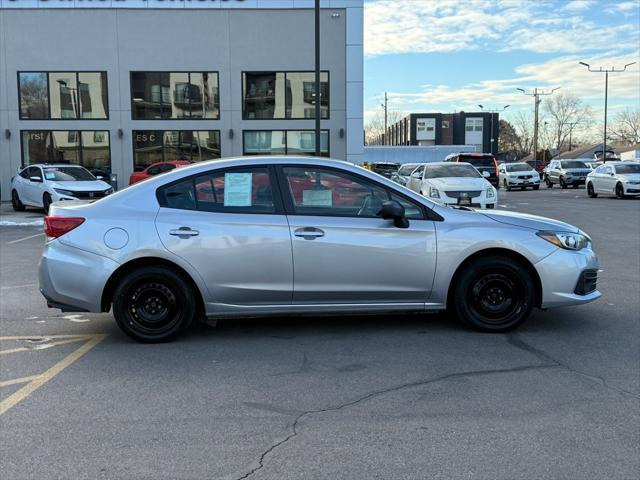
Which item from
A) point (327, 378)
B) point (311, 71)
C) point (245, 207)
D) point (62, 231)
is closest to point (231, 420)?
point (327, 378)

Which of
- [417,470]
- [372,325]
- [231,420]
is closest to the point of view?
[417,470]

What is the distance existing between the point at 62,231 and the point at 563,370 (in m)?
4.33

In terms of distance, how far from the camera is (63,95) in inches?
1070

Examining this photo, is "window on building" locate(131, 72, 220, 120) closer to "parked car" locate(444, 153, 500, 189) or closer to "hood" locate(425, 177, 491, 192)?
"parked car" locate(444, 153, 500, 189)

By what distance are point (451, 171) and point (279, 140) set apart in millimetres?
11865

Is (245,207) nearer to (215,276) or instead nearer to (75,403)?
(215,276)

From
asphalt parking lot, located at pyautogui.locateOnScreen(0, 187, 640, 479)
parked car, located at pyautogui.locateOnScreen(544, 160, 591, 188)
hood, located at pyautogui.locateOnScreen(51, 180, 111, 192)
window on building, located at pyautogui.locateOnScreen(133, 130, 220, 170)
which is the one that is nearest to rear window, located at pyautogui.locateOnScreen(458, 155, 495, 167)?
window on building, located at pyautogui.locateOnScreen(133, 130, 220, 170)

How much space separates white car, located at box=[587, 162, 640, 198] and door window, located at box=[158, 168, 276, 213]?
23.4 meters

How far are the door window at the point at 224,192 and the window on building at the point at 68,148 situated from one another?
75.8 ft

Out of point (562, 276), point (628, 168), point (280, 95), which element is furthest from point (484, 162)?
point (562, 276)

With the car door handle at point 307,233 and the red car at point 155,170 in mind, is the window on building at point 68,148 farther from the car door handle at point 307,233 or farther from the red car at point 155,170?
the car door handle at point 307,233

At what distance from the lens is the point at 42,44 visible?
2689cm

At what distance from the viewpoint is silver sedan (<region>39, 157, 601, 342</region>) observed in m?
5.45

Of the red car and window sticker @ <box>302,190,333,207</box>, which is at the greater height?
the red car
